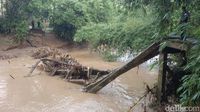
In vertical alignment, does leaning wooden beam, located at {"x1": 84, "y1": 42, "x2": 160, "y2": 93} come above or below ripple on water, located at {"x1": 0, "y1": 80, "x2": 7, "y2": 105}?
above

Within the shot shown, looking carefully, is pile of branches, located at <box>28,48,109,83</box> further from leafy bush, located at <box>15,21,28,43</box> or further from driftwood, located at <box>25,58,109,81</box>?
leafy bush, located at <box>15,21,28,43</box>

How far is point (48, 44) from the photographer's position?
86.4 feet

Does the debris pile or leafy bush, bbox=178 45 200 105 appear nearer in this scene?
leafy bush, bbox=178 45 200 105

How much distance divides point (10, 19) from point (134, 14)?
1335 centimetres

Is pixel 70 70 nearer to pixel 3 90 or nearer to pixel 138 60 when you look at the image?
pixel 3 90

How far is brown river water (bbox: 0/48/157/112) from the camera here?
10985mm

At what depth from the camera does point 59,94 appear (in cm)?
1268

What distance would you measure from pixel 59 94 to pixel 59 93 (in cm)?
14

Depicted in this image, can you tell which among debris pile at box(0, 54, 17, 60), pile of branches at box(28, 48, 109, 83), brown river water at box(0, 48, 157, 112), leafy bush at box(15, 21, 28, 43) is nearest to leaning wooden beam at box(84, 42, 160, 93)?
brown river water at box(0, 48, 157, 112)

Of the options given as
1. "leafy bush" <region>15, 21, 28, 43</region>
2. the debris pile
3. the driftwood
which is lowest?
the debris pile

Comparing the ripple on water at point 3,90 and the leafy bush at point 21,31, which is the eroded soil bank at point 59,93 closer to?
the ripple on water at point 3,90

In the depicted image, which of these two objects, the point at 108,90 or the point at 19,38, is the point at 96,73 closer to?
the point at 108,90

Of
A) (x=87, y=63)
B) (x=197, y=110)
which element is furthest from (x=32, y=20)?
(x=197, y=110)

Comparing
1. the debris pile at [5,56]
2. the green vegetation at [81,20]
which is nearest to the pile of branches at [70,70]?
the green vegetation at [81,20]
